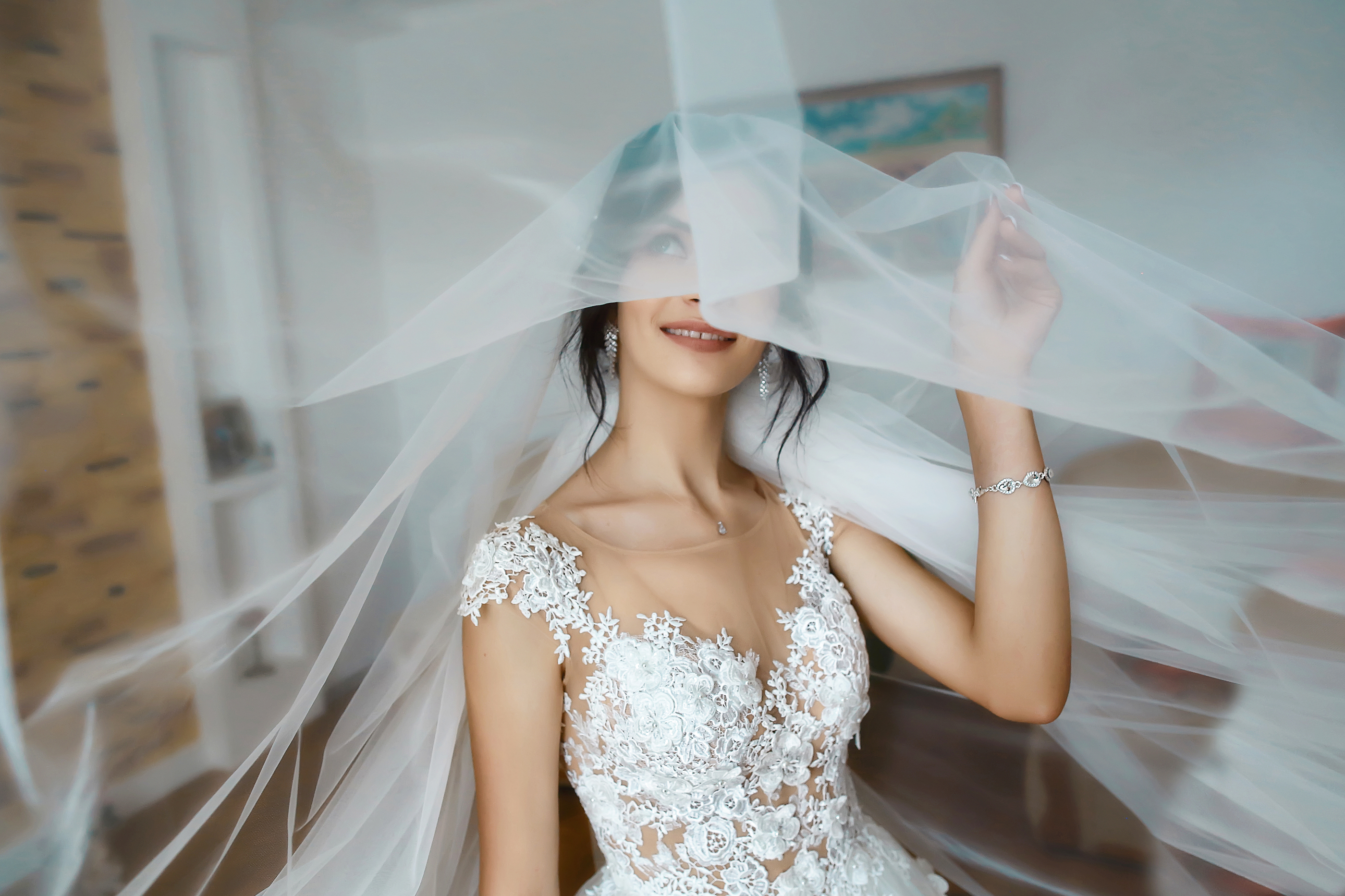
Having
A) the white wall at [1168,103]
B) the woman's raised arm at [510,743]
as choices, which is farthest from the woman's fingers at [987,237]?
the woman's raised arm at [510,743]

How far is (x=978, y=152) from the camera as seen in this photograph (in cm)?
77

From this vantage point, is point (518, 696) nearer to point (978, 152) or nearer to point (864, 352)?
point (864, 352)

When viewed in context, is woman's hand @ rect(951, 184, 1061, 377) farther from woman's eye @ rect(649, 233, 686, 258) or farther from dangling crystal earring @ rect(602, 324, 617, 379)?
dangling crystal earring @ rect(602, 324, 617, 379)

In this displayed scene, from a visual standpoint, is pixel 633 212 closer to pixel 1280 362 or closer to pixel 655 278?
pixel 655 278

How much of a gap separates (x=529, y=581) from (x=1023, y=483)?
571mm

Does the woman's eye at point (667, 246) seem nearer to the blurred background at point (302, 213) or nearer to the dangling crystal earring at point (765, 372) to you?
the blurred background at point (302, 213)

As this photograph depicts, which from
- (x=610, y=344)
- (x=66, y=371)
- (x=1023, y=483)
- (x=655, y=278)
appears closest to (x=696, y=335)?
(x=610, y=344)

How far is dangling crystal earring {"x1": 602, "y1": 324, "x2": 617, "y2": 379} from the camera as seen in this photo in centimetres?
112

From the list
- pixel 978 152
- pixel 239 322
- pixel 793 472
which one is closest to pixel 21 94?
pixel 239 322

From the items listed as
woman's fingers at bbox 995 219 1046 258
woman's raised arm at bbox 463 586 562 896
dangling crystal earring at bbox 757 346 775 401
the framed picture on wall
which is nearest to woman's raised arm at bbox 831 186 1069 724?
woman's fingers at bbox 995 219 1046 258

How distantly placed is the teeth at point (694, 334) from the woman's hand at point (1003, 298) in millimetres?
345

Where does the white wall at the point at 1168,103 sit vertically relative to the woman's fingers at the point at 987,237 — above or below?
above

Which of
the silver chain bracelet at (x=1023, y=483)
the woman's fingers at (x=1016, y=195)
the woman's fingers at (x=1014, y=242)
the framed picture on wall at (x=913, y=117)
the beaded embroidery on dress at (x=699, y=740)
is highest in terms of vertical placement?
the framed picture on wall at (x=913, y=117)

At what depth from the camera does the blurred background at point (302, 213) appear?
61cm
